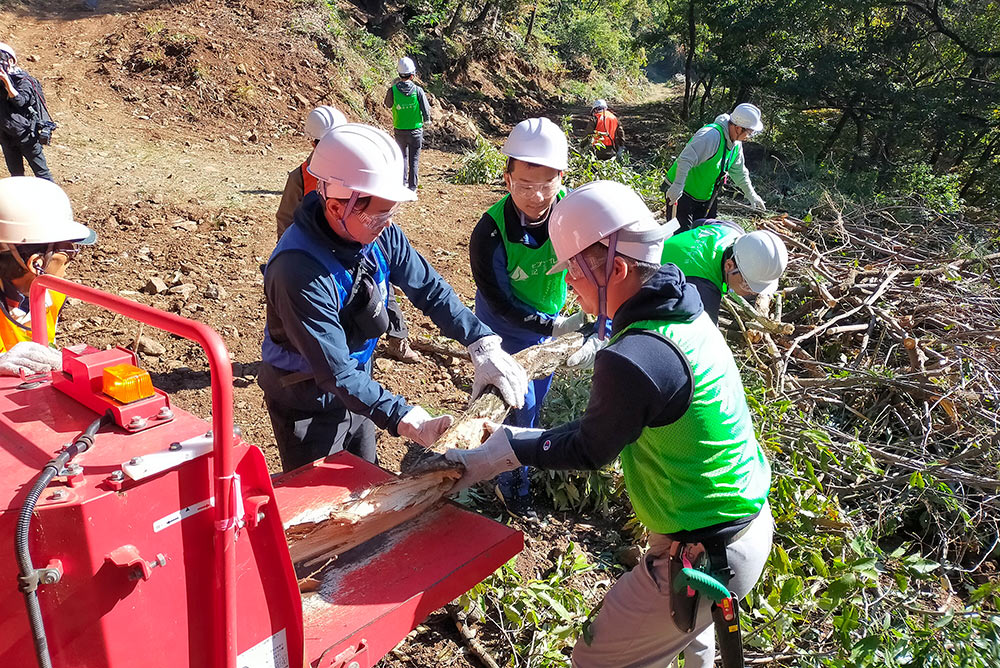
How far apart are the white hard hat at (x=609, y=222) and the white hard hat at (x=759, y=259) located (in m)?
1.73

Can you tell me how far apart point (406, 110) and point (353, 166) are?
7.75 m

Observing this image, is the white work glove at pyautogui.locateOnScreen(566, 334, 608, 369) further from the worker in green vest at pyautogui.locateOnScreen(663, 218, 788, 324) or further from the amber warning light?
the amber warning light

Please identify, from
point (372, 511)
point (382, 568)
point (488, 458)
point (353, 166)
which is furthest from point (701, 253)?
point (382, 568)

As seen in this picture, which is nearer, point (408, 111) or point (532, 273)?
point (532, 273)

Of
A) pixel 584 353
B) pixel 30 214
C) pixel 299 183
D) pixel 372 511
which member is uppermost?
pixel 30 214

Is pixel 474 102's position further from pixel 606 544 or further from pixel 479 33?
pixel 606 544

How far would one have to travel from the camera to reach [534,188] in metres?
3.39

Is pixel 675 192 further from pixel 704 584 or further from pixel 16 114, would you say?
pixel 16 114

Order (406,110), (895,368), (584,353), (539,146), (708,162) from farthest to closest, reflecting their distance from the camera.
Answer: (406,110), (708,162), (895,368), (584,353), (539,146)

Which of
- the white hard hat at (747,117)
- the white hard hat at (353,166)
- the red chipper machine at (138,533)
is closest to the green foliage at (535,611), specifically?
the red chipper machine at (138,533)

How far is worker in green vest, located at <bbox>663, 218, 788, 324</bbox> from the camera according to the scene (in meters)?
3.59

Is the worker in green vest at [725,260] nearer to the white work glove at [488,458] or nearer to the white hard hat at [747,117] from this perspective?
the white work glove at [488,458]

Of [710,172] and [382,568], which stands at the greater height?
[710,172]

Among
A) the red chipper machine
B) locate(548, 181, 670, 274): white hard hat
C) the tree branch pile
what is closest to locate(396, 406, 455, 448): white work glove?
the red chipper machine
